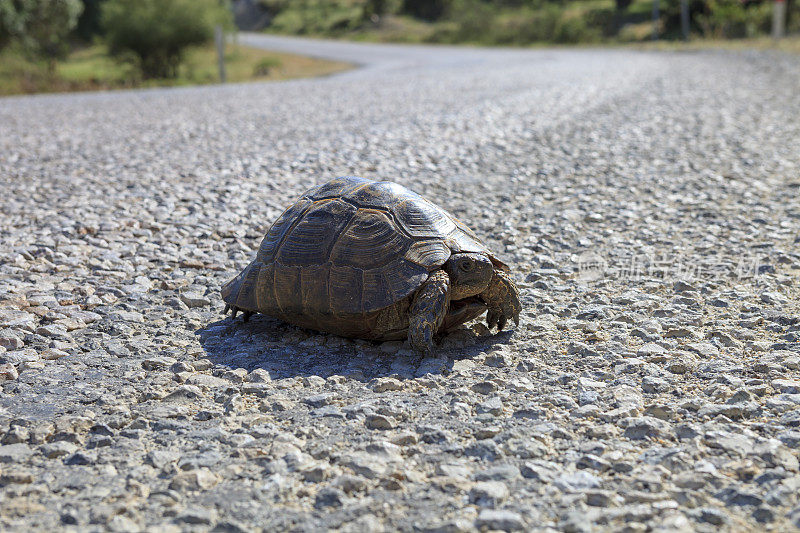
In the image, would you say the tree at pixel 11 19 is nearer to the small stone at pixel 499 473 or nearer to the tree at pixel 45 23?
the tree at pixel 45 23

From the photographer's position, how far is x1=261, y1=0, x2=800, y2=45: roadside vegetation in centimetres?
4312

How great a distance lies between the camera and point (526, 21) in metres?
54.3

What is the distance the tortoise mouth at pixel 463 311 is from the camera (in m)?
4.83

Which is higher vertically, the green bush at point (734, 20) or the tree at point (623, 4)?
the tree at point (623, 4)

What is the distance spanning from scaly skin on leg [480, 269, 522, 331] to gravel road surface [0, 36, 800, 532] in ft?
0.46

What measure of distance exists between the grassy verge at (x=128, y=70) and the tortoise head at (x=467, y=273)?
69.8 feet

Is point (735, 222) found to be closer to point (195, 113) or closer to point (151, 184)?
point (151, 184)

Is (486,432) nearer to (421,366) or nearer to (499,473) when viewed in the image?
(499,473)

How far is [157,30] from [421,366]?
30500 millimetres

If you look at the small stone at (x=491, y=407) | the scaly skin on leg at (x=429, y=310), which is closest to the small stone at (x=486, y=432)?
the small stone at (x=491, y=407)

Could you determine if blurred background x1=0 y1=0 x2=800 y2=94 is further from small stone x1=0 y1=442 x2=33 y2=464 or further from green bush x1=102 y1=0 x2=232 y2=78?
small stone x1=0 y1=442 x2=33 y2=464

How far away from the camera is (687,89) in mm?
19266

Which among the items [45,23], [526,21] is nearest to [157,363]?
[45,23]

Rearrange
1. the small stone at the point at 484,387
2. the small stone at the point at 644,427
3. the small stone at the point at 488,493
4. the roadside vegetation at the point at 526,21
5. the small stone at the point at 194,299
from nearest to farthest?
the small stone at the point at 488,493 < the small stone at the point at 644,427 < the small stone at the point at 484,387 < the small stone at the point at 194,299 < the roadside vegetation at the point at 526,21
